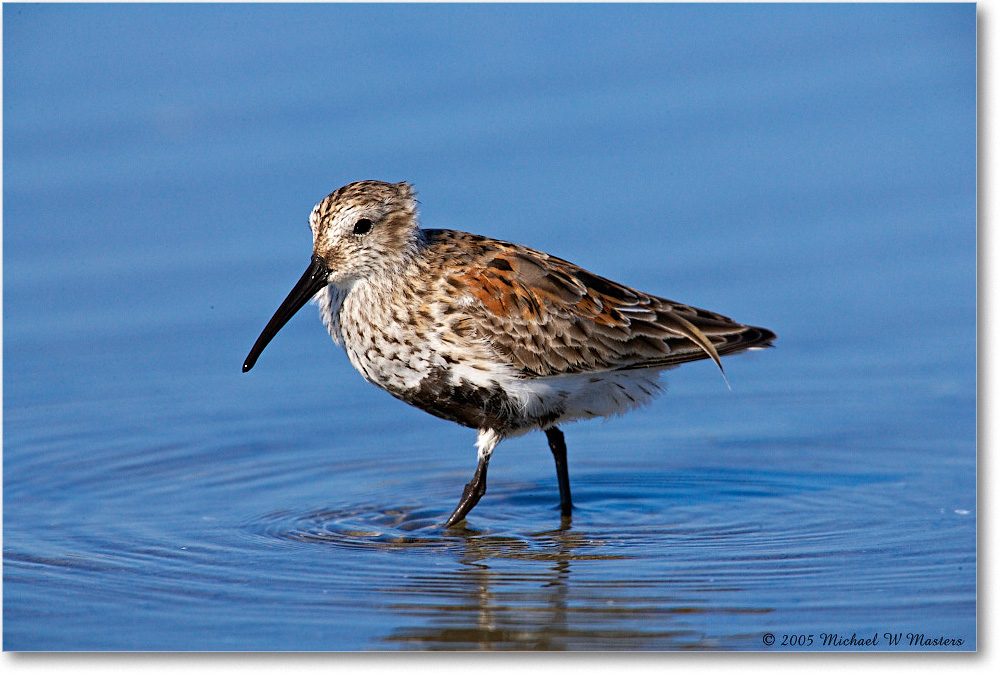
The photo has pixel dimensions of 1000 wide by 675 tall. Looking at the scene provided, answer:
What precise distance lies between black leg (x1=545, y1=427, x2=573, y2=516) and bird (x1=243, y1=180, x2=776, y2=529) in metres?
0.05

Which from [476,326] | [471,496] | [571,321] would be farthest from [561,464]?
[476,326]

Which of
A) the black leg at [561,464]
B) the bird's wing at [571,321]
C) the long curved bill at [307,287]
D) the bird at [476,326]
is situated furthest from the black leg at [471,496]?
the long curved bill at [307,287]

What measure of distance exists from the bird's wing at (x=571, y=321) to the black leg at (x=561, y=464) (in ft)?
2.08

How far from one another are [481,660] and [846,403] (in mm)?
4506

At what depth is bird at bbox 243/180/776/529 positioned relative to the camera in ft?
26.7

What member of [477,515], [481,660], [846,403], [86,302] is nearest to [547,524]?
[477,515]

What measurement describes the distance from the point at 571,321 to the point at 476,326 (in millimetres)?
613

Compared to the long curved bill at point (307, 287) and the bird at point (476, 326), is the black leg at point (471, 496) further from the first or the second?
the long curved bill at point (307, 287)

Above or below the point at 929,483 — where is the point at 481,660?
below

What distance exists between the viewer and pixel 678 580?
23.9ft

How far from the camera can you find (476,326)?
320 inches

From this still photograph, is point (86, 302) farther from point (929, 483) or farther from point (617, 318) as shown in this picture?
point (929, 483)

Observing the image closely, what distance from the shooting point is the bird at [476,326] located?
26.7ft

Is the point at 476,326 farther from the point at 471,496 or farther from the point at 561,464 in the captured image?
the point at 561,464
